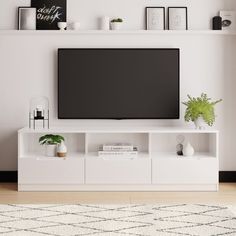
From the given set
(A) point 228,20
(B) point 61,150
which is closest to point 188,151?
(B) point 61,150

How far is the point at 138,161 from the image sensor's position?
17.4 feet

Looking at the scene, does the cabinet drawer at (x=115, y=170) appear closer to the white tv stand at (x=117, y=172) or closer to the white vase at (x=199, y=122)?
the white tv stand at (x=117, y=172)

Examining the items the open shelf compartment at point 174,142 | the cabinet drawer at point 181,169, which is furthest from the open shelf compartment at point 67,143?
the cabinet drawer at point 181,169

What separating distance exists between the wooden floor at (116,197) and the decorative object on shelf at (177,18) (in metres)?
1.77

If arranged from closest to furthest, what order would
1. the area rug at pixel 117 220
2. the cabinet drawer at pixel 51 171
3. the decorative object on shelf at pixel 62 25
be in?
1. the area rug at pixel 117 220
2. the cabinet drawer at pixel 51 171
3. the decorative object on shelf at pixel 62 25

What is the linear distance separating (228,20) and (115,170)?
202 centimetres

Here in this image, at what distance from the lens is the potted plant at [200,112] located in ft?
17.6

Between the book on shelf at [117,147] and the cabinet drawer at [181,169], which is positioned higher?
the book on shelf at [117,147]

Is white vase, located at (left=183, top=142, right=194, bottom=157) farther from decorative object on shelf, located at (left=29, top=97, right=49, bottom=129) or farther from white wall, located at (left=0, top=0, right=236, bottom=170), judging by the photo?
decorative object on shelf, located at (left=29, top=97, right=49, bottom=129)

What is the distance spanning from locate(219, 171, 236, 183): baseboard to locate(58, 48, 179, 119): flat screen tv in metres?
0.81

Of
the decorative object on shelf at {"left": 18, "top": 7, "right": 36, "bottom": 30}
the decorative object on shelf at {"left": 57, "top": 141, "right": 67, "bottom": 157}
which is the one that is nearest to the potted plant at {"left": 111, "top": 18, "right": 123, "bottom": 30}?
the decorative object on shelf at {"left": 18, "top": 7, "right": 36, "bottom": 30}

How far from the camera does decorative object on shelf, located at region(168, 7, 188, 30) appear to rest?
5699 millimetres

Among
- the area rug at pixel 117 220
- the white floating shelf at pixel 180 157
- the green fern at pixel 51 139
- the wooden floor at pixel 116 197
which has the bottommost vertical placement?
the area rug at pixel 117 220

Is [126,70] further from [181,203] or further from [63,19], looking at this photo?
[181,203]
